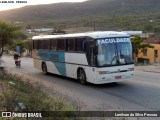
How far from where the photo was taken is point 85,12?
9131cm

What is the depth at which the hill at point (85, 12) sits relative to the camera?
82312 mm

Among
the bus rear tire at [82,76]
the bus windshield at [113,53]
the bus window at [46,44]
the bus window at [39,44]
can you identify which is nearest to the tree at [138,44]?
the bus window at [39,44]

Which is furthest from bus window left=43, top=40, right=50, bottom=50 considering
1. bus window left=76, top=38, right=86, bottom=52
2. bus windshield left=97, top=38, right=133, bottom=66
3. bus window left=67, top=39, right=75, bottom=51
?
bus windshield left=97, top=38, right=133, bottom=66

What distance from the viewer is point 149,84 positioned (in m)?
16.5

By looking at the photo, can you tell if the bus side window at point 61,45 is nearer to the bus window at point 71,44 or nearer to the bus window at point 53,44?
the bus window at point 53,44

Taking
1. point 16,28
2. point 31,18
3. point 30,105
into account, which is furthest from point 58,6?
point 30,105

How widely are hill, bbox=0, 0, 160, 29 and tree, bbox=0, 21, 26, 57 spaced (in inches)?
2043

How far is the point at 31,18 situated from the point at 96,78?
232ft

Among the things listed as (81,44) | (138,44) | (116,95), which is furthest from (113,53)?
(138,44)

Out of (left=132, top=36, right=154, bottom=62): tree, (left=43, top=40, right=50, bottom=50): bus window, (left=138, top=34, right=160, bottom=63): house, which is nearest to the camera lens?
(left=43, top=40, right=50, bottom=50): bus window

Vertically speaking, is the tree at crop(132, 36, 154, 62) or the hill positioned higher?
the hill

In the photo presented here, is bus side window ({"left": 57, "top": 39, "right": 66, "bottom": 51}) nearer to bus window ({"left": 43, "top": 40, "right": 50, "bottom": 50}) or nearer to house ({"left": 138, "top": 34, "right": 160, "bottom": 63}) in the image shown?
bus window ({"left": 43, "top": 40, "right": 50, "bottom": 50})

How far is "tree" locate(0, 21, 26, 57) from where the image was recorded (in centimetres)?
2461

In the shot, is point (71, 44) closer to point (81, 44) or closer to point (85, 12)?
point (81, 44)
